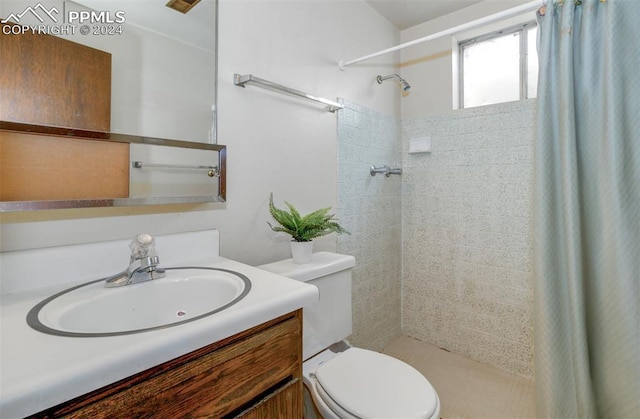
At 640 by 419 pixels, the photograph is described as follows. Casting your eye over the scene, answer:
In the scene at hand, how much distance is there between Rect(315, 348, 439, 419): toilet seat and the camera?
3.23ft

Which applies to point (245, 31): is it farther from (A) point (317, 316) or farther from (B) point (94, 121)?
(A) point (317, 316)

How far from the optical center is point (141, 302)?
0.89 m

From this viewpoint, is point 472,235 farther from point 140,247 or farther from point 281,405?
point 140,247

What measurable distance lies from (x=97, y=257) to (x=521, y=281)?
209 centimetres

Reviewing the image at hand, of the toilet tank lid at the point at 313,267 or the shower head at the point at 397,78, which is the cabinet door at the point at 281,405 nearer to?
the toilet tank lid at the point at 313,267

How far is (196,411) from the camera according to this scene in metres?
0.62

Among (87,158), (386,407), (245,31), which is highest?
(245,31)

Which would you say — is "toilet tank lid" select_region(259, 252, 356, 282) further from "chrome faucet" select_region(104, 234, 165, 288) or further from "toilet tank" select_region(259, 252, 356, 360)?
"chrome faucet" select_region(104, 234, 165, 288)

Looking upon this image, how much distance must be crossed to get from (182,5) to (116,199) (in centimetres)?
73

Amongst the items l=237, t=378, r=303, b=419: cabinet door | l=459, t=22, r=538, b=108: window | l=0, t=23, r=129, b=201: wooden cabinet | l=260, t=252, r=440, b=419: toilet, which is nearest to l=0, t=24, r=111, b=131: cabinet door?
l=0, t=23, r=129, b=201: wooden cabinet

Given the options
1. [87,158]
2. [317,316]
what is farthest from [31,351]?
[317,316]

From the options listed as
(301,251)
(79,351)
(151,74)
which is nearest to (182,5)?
(151,74)

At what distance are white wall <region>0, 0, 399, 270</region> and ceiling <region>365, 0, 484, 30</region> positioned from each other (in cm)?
26

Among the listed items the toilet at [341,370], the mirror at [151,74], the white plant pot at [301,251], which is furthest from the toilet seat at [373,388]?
the mirror at [151,74]
